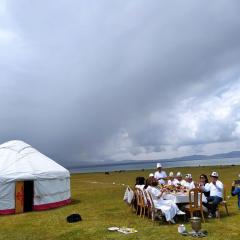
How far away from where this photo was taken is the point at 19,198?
16859 mm

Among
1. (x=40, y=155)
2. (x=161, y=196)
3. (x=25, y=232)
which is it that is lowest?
(x=25, y=232)

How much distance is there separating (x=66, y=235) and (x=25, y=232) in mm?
1854

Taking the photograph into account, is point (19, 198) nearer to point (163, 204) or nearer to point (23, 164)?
point (23, 164)

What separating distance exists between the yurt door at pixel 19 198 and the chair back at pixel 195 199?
27.6 feet

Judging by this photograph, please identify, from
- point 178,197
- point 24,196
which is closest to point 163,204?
point 178,197

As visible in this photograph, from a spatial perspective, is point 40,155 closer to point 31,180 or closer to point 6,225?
point 31,180

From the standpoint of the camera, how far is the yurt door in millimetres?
16750

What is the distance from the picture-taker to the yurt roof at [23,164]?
1688 centimetres

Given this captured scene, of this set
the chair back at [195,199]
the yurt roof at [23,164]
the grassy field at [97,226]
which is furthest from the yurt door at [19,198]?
the chair back at [195,199]

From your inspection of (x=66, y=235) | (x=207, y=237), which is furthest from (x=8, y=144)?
(x=207, y=237)

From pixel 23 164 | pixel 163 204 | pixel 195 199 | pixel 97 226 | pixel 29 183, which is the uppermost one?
pixel 23 164

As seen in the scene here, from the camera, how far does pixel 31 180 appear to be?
56.4 feet

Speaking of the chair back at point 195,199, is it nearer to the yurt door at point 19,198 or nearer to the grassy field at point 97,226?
the grassy field at point 97,226

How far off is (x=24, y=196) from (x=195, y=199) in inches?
349
